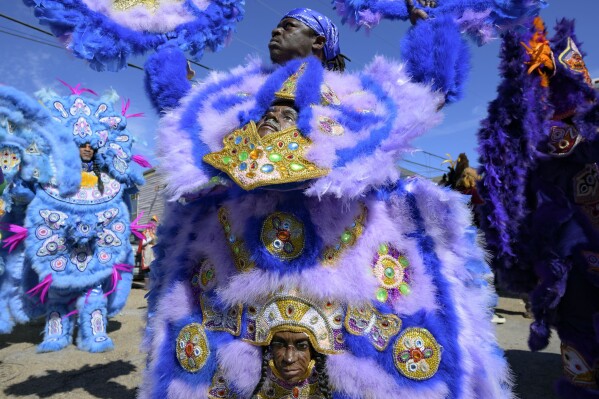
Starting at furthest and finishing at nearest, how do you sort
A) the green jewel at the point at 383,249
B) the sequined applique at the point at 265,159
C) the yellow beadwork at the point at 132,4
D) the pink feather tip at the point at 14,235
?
the pink feather tip at the point at 14,235 → the yellow beadwork at the point at 132,4 → the green jewel at the point at 383,249 → the sequined applique at the point at 265,159

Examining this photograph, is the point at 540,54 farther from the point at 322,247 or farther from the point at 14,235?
the point at 14,235

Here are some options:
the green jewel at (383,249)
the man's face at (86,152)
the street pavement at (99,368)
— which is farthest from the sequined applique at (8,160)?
the green jewel at (383,249)

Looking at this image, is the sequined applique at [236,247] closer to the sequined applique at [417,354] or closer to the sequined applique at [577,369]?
the sequined applique at [417,354]

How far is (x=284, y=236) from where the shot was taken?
1.56 metres

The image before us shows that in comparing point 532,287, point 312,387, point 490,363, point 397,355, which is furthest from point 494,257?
point 312,387

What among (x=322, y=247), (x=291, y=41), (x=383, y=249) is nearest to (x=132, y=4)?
(x=291, y=41)

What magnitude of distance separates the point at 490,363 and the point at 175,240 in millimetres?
1376

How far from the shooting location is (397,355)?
1495 mm

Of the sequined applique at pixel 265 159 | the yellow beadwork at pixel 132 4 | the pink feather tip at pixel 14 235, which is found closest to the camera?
the sequined applique at pixel 265 159

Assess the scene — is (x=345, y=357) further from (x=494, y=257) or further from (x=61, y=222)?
(x=61, y=222)

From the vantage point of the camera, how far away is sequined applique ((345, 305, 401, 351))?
151 centimetres

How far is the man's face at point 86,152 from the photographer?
4.20 meters

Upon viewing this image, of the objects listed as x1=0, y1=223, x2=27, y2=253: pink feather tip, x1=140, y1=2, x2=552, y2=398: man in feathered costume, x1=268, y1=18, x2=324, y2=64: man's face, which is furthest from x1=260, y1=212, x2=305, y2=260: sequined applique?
x1=0, y1=223, x2=27, y2=253: pink feather tip

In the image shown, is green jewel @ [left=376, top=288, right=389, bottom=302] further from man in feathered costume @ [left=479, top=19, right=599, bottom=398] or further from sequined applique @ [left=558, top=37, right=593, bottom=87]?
sequined applique @ [left=558, top=37, right=593, bottom=87]
